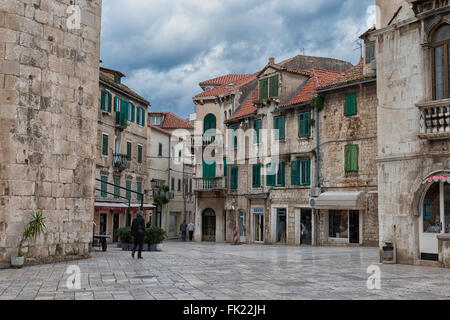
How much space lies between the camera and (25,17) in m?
15.2

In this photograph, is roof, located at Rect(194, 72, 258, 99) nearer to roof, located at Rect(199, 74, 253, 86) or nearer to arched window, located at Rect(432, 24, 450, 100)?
roof, located at Rect(199, 74, 253, 86)

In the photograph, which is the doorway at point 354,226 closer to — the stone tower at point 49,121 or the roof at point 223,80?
the stone tower at point 49,121

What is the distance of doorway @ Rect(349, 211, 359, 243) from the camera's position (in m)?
29.6

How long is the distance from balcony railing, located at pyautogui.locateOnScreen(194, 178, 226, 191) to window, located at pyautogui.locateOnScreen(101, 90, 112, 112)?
373 inches

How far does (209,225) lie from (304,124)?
1356 centimetres

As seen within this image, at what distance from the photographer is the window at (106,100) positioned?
3559cm

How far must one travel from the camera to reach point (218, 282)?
11414mm

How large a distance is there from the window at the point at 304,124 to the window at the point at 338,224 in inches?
198

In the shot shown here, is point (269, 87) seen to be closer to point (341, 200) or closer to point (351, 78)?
point (351, 78)

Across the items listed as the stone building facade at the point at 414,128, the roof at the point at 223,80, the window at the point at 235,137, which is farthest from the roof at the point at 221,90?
the stone building facade at the point at 414,128

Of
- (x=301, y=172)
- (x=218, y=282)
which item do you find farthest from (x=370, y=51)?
(x=218, y=282)

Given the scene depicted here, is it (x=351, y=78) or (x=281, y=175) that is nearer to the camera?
(x=351, y=78)
